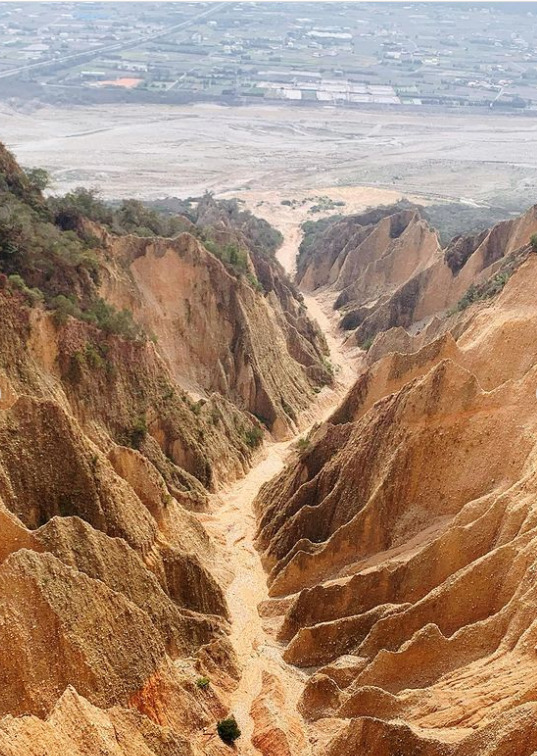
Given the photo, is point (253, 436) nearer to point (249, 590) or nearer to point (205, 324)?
point (205, 324)

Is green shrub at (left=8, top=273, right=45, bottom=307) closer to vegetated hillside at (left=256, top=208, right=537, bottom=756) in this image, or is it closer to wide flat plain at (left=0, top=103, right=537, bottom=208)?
vegetated hillside at (left=256, top=208, right=537, bottom=756)

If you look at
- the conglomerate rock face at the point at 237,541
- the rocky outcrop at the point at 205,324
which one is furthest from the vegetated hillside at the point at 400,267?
the conglomerate rock face at the point at 237,541

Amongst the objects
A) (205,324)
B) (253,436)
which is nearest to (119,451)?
(253,436)

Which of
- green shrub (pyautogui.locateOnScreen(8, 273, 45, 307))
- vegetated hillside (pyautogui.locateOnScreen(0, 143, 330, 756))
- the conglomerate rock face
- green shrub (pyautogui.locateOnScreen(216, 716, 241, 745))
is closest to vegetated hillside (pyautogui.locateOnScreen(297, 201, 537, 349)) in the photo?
vegetated hillside (pyautogui.locateOnScreen(0, 143, 330, 756))

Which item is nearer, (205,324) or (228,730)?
(228,730)

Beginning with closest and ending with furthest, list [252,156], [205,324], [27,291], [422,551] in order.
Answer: [422,551] → [27,291] → [205,324] → [252,156]

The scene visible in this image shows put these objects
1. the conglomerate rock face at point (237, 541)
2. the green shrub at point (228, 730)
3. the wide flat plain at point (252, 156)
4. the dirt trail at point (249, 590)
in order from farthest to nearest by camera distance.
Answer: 1. the wide flat plain at point (252, 156)
2. the dirt trail at point (249, 590)
3. the green shrub at point (228, 730)
4. the conglomerate rock face at point (237, 541)

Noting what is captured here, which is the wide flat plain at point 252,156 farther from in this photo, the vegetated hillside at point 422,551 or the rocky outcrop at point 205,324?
the vegetated hillside at point 422,551
